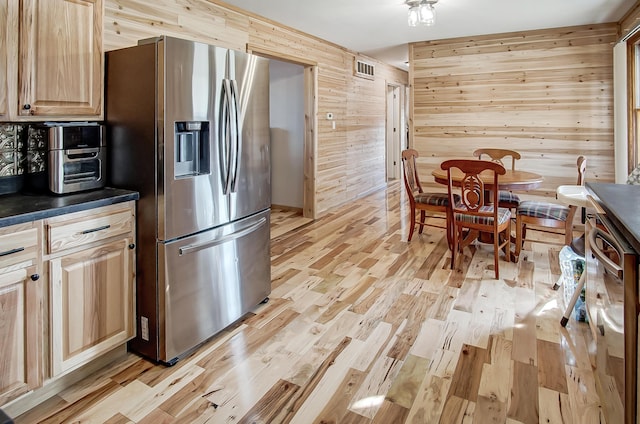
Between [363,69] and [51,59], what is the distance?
214 inches

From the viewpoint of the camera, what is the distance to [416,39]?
555 centimetres

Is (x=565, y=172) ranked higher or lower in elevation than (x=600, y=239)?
higher

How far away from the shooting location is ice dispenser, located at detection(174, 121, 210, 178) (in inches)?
86.7

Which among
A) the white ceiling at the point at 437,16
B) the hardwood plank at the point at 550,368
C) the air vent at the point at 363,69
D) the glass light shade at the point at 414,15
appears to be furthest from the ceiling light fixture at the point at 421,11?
the hardwood plank at the point at 550,368

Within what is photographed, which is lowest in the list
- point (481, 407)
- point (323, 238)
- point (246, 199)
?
point (481, 407)

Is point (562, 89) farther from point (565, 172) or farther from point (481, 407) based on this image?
point (481, 407)

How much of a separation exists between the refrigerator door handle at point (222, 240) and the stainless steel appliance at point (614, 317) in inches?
72.8

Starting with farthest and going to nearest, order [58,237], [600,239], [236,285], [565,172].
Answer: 1. [565,172]
2. [236,285]
3. [58,237]
4. [600,239]

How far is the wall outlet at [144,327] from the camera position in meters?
2.21

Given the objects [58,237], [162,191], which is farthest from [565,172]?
[58,237]

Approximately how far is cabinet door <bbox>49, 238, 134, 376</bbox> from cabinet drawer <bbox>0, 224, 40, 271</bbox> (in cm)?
10

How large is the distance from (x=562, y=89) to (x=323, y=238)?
11.2 feet

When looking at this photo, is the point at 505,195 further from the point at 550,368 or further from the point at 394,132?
the point at 394,132

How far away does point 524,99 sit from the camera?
5168 mm
